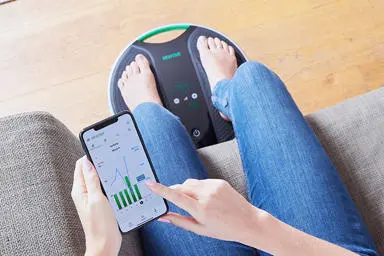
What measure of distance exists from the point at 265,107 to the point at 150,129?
8.0 inches

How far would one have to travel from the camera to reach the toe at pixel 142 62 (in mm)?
1059

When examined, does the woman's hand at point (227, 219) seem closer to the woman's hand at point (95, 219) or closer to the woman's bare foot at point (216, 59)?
the woman's hand at point (95, 219)

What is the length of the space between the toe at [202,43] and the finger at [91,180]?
608 mm

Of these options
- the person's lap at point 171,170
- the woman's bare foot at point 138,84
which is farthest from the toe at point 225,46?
the person's lap at point 171,170

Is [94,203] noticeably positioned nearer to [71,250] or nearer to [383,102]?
[71,250]

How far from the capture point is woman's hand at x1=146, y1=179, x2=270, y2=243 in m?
0.50

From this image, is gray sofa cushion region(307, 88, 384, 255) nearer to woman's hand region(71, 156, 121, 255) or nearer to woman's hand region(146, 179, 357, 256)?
woman's hand region(146, 179, 357, 256)

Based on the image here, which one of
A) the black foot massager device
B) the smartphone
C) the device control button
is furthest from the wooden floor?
the smartphone

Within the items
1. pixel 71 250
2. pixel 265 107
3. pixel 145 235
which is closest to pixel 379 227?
pixel 265 107

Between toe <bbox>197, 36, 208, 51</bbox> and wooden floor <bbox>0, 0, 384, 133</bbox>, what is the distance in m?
0.07

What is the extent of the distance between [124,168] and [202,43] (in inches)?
21.6

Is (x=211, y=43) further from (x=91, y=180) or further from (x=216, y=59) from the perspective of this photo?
(x=91, y=180)

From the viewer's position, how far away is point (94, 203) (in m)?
0.50

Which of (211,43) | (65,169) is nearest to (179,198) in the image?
(65,169)
